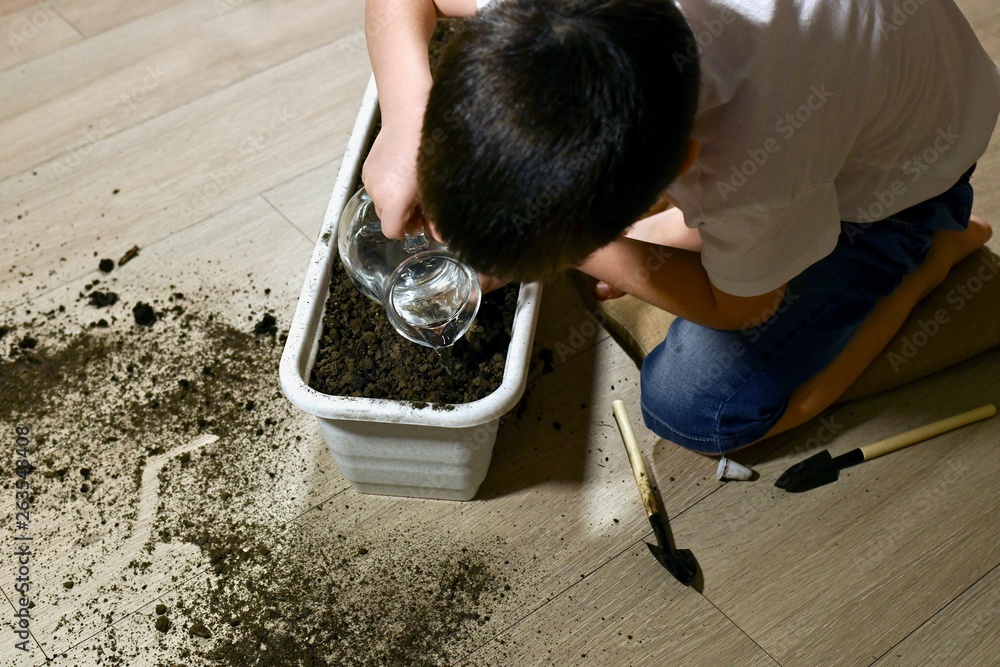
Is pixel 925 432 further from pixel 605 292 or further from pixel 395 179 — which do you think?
pixel 395 179

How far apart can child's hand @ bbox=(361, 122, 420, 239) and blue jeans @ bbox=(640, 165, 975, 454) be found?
0.38 meters

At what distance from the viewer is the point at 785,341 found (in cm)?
92

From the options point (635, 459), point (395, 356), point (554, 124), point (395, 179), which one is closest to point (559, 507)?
point (635, 459)

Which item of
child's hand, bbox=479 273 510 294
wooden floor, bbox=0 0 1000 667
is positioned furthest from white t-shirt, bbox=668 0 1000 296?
wooden floor, bbox=0 0 1000 667

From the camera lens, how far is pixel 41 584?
35.2 inches

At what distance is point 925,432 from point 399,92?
0.70 meters

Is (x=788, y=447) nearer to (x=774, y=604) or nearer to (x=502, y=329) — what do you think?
(x=774, y=604)

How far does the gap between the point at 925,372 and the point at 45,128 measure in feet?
4.30

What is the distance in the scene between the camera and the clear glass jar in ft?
2.75

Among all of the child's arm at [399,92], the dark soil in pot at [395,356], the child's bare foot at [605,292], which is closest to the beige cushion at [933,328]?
the child's bare foot at [605,292]

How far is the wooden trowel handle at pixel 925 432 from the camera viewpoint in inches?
37.9

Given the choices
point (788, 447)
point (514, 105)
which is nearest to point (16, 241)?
point (514, 105)

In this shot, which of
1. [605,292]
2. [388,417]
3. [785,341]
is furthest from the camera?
[605,292]

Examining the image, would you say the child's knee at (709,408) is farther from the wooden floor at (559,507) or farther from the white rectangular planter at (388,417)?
the white rectangular planter at (388,417)
